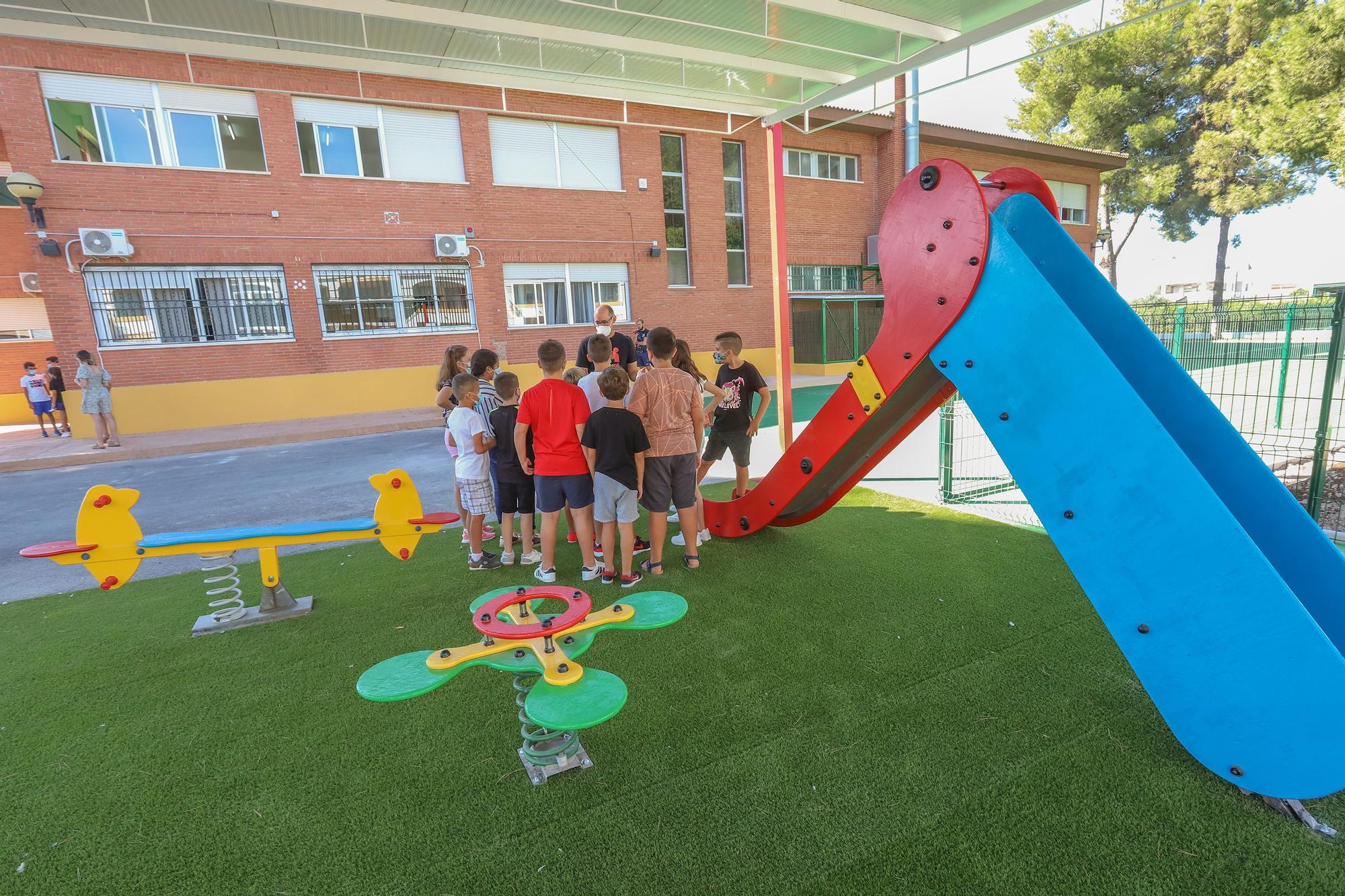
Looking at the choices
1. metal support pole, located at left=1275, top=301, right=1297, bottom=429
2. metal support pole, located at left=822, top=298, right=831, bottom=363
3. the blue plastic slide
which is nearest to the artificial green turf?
the blue plastic slide

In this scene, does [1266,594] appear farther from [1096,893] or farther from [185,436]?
[185,436]

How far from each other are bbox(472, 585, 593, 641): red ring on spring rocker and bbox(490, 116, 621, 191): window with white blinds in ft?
47.3

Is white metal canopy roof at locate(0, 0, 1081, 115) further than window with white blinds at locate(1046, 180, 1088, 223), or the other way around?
window with white blinds at locate(1046, 180, 1088, 223)

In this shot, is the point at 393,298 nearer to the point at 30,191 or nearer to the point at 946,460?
the point at 30,191

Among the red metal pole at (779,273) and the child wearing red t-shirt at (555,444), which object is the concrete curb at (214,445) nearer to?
the red metal pole at (779,273)

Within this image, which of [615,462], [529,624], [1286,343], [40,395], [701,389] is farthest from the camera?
[40,395]

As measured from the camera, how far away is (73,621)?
13.7 feet

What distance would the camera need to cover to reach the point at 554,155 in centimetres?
1533

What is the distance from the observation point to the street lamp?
10758 mm

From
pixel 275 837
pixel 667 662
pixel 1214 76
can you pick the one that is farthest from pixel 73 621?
pixel 1214 76

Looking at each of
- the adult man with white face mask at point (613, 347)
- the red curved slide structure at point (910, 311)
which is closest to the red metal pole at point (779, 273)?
the adult man with white face mask at point (613, 347)

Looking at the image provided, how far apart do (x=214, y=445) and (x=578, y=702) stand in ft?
39.4

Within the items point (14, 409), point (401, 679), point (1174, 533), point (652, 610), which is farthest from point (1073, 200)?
point (14, 409)

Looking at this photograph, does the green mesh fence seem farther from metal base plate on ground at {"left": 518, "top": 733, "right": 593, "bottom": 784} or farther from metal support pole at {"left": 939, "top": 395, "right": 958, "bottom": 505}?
metal base plate on ground at {"left": 518, "top": 733, "right": 593, "bottom": 784}
